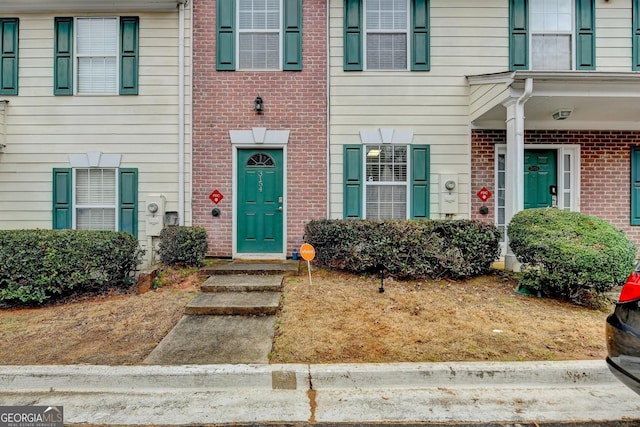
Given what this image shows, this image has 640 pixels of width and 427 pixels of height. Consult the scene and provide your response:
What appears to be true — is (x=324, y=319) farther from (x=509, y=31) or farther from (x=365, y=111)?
(x=509, y=31)

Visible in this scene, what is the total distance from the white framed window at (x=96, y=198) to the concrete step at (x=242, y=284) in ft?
9.45

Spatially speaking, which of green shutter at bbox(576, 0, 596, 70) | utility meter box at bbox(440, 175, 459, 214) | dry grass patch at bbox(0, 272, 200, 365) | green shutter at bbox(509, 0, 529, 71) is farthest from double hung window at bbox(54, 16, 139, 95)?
green shutter at bbox(576, 0, 596, 70)

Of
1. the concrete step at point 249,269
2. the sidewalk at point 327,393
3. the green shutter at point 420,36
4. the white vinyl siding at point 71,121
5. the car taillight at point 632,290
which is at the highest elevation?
the green shutter at point 420,36

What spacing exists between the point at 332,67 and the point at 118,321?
5272 mm

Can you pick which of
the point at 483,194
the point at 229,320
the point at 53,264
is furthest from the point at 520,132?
the point at 53,264

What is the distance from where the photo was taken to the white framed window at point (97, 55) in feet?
22.2

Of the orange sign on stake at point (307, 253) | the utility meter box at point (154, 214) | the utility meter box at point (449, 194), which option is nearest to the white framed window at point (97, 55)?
the utility meter box at point (154, 214)

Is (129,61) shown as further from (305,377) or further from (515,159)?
(515,159)

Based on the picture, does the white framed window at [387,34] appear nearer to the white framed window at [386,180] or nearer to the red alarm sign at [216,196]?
the white framed window at [386,180]

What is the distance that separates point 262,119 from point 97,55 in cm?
322

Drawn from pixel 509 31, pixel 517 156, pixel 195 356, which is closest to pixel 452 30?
pixel 509 31

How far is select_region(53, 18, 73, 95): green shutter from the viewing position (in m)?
6.73

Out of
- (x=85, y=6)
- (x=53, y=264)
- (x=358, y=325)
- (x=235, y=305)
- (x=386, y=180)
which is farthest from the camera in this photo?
(x=386, y=180)

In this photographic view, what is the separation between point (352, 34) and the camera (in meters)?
6.73
